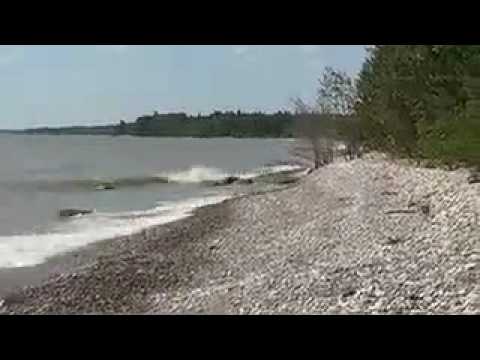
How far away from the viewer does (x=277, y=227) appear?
16.9 m

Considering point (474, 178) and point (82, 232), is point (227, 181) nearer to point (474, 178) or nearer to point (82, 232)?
point (82, 232)

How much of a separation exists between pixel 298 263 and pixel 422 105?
1286cm

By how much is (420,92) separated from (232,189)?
12489mm

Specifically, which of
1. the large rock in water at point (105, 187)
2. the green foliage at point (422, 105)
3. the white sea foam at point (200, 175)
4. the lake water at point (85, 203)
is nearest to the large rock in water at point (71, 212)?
the lake water at point (85, 203)

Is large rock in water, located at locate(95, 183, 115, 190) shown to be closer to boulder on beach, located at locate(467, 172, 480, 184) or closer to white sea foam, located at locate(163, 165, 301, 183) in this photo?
white sea foam, located at locate(163, 165, 301, 183)

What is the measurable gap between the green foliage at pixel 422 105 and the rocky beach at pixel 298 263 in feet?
2.68

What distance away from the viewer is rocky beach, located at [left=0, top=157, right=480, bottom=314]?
322 inches

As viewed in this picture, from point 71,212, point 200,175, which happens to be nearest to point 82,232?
point 71,212

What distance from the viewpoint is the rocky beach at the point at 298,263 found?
819 cm

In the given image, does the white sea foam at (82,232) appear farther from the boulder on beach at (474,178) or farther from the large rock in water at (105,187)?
the large rock in water at (105,187)

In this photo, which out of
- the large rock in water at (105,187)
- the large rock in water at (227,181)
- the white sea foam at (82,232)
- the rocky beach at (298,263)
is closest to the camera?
the rocky beach at (298,263)
